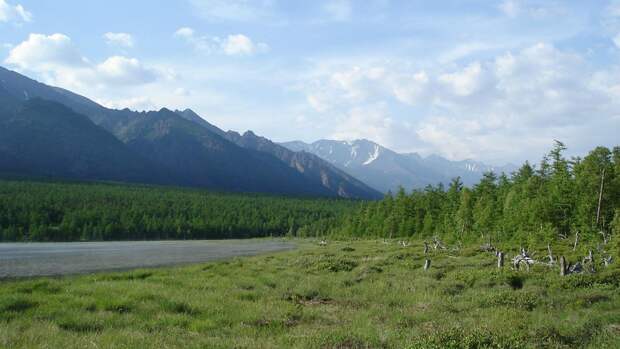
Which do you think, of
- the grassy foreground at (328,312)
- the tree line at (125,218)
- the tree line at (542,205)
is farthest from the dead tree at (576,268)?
the tree line at (125,218)

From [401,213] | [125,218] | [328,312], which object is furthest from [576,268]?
[125,218]

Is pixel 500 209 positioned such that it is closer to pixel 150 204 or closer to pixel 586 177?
pixel 586 177

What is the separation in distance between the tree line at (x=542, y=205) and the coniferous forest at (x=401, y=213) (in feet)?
0.40

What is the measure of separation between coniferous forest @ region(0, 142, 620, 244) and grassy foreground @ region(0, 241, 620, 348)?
22.2 m

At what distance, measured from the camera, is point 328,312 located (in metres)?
21.0

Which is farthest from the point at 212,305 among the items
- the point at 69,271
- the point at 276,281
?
the point at 69,271

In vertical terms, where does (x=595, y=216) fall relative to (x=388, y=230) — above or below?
above

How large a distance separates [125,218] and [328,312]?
140m

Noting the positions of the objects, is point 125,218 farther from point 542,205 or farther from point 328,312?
point 328,312

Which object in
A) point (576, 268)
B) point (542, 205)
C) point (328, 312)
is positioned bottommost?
point (328, 312)

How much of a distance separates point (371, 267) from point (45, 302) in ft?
83.1

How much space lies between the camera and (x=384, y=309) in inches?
842

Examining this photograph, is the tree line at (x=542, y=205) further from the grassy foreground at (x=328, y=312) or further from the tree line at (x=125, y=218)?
the tree line at (x=125, y=218)

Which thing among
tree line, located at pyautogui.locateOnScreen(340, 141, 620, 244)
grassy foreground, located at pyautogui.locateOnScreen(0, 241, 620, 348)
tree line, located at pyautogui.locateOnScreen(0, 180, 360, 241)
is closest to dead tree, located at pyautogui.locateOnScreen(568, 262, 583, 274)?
grassy foreground, located at pyautogui.locateOnScreen(0, 241, 620, 348)
